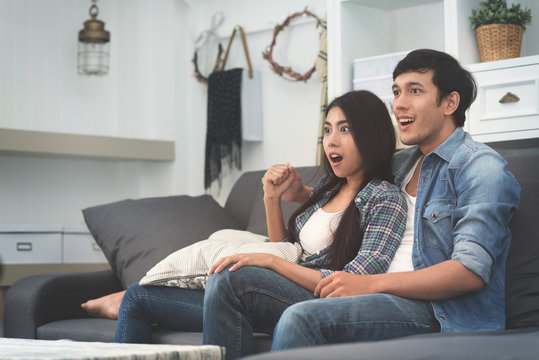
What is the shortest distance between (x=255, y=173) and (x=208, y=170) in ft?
3.67

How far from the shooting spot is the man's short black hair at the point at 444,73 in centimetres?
177

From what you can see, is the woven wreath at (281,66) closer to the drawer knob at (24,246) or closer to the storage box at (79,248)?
the storage box at (79,248)

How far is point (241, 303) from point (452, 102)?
731 mm

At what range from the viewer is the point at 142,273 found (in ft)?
8.12

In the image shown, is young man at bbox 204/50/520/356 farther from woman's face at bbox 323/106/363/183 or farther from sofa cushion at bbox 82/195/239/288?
sofa cushion at bbox 82/195/239/288

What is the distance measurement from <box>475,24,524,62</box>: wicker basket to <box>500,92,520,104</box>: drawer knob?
0.62 feet

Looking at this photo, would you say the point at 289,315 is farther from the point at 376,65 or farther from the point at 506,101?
the point at 376,65

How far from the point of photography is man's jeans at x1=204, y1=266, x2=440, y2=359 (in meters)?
1.45

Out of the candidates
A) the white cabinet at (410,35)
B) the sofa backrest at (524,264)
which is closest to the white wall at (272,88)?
the white cabinet at (410,35)

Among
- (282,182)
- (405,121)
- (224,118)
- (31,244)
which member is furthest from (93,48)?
(405,121)

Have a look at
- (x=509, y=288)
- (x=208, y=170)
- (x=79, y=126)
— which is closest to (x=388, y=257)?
(x=509, y=288)

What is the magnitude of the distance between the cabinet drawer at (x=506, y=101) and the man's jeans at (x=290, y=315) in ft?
3.84

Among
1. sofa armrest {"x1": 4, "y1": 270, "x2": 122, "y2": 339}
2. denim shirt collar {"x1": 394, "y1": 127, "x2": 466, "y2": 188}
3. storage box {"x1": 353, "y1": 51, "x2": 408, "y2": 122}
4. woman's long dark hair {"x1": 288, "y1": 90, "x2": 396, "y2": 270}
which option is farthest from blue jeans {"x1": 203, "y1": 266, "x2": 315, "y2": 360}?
storage box {"x1": 353, "y1": 51, "x2": 408, "y2": 122}

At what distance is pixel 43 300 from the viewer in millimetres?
2441
